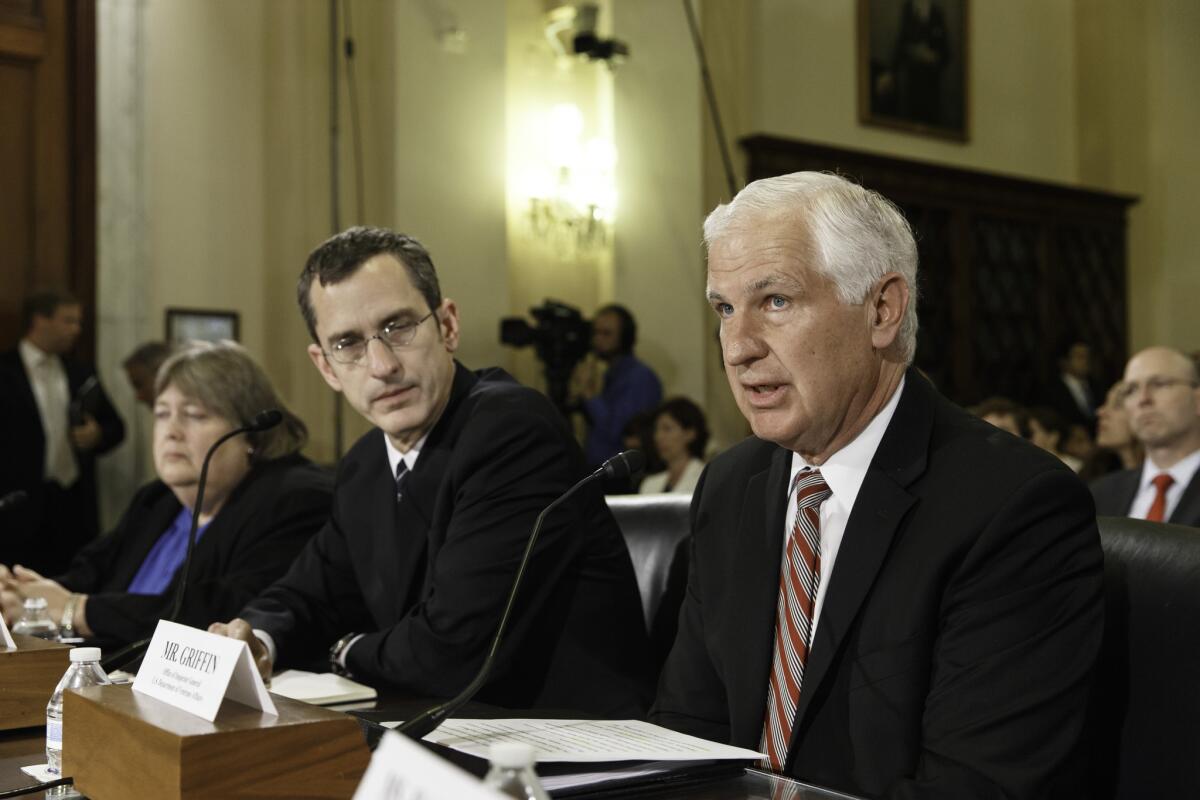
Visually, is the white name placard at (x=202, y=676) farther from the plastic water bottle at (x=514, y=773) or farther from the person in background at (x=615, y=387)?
the person in background at (x=615, y=387)

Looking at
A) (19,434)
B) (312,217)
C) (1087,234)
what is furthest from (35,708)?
(1087,234)

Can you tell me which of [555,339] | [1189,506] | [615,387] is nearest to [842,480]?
[1189,506]

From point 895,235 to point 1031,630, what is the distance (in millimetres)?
534

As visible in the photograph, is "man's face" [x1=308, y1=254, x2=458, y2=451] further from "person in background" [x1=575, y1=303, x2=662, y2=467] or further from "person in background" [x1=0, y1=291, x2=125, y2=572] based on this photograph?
"person in background" [x1=575, y1=303, x2=662, y2=467]

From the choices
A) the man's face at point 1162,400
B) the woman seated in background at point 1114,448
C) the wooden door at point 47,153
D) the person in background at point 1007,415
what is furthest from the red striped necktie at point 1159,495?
the wooden door at point 47,153

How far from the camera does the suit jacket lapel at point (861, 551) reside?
1613mm

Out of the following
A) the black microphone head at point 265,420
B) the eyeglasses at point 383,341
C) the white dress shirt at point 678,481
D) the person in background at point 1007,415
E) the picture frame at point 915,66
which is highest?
the picture frame at point 915,66

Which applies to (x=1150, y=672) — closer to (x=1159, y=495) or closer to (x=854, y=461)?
(x=854, y=461)

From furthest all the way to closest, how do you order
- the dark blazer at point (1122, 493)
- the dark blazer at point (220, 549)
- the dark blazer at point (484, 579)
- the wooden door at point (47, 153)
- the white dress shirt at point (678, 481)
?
the wooden door at point (47, 153) → the white dress shirt at point (678, 481) → the dark blazer at point (1122, 493) → the dark blazer at point (220, 549) → the dark blazer at point (484, 579)

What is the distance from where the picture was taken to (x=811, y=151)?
27.2 ft

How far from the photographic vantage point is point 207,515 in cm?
313

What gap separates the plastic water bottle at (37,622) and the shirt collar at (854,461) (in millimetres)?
1595

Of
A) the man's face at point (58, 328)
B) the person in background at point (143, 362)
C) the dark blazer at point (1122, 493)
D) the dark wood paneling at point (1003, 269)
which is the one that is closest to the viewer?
the dark blazer at point (1122, 493)

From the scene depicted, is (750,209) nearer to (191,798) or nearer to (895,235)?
(895,235)
